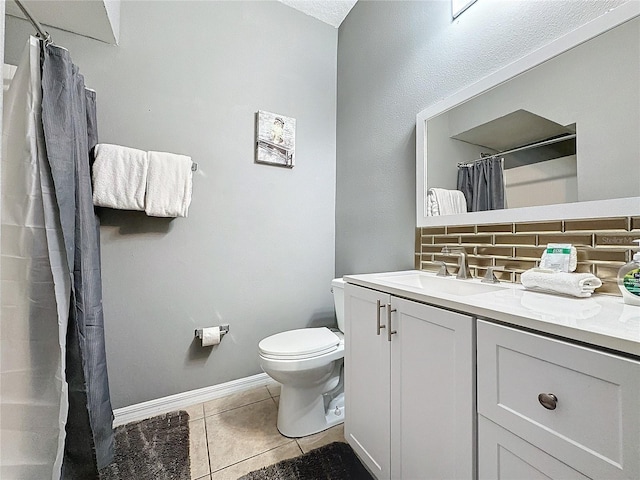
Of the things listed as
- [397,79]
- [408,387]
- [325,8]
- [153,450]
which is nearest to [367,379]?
[408,387]

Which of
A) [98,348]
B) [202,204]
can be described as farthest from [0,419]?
[202,204]

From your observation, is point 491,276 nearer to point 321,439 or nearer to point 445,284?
point 445,284

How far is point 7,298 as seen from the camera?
85 centimetres

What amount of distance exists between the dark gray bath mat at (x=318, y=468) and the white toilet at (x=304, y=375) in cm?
16

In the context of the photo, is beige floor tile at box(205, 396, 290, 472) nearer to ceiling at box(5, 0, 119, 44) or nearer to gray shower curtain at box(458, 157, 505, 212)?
gray shower curtain at box(458, 157, 505, 212)

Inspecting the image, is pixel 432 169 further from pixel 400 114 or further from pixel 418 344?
pixel 418 344

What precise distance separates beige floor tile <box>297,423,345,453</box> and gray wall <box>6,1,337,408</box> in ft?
2.02

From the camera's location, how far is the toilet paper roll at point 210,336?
1567 millimetres

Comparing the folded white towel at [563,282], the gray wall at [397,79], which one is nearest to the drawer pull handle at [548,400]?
the folded white towel at [563,282]

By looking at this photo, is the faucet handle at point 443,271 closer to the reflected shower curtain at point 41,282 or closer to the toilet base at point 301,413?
the toilet base at point 301,413

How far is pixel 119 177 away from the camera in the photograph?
131 cm

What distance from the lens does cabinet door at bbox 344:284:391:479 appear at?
37.7 inches

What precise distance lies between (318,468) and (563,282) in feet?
3.87

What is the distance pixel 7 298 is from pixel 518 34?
203cm
